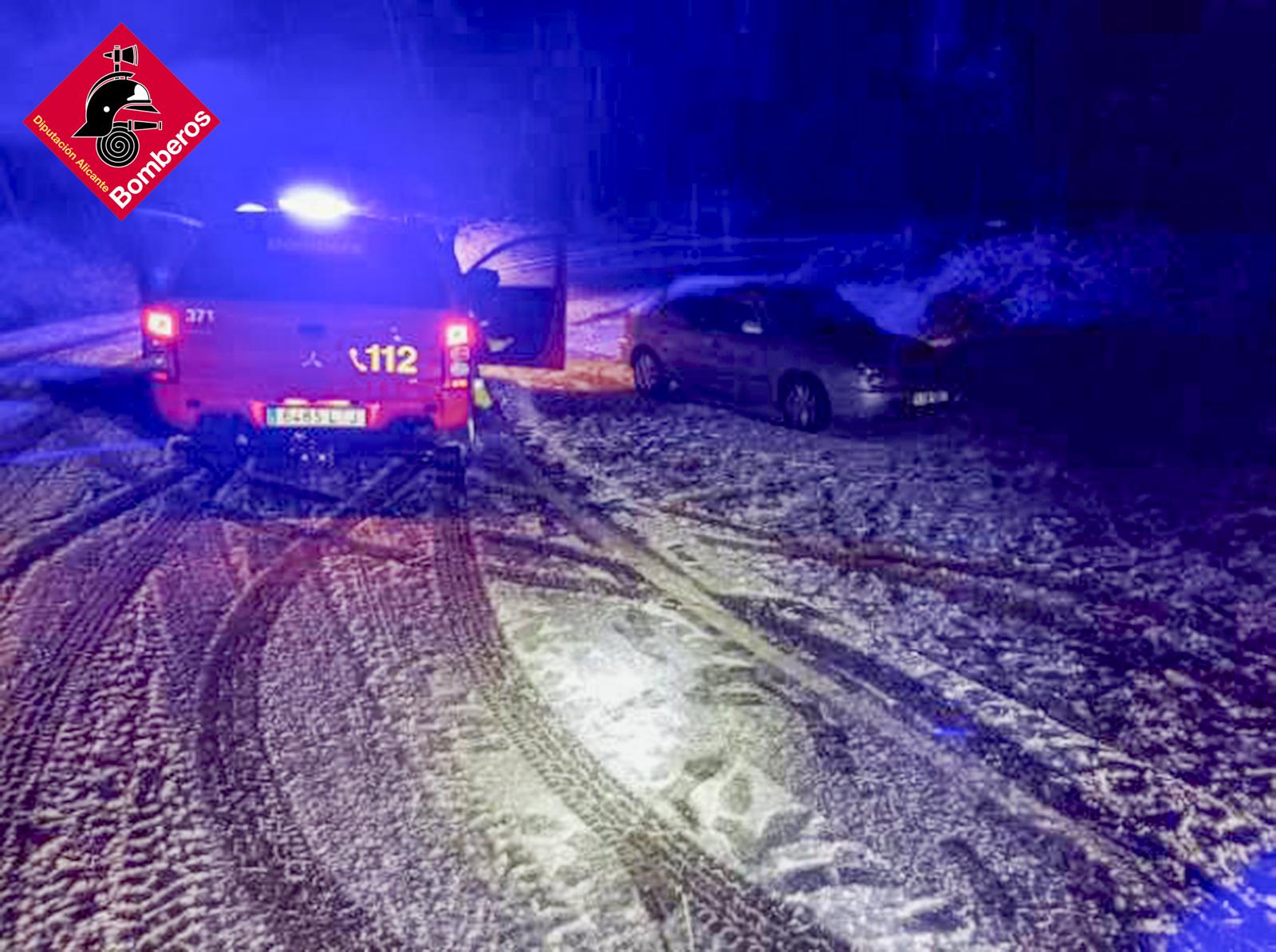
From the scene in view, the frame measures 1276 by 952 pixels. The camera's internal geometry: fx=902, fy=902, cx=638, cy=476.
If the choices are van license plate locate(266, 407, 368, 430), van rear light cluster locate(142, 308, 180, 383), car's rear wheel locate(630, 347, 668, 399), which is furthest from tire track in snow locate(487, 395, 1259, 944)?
car's rear wheel locate(630, 347, 668, 399)

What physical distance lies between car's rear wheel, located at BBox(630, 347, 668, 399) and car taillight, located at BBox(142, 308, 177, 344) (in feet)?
19.5

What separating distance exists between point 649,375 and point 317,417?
17.7ft

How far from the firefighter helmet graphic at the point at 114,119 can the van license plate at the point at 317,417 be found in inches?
827

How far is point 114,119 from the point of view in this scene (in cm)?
2381

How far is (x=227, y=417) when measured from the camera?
6941 mm

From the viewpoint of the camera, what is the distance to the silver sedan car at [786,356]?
9.40 meters

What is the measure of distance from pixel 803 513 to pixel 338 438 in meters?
3.74

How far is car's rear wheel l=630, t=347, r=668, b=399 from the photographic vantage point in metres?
11.3

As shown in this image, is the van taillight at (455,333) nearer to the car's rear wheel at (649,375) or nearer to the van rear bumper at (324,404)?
the van rear bumper at (324,404)

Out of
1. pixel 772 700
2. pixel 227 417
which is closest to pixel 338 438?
pixel 227 417

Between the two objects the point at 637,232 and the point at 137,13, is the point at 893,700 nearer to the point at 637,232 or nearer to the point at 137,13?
the point at 637,232

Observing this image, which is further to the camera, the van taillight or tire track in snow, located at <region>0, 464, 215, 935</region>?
the van taillight

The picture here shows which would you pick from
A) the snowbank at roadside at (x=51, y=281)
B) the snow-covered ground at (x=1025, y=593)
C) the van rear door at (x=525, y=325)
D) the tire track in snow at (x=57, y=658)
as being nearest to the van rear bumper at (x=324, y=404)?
the tire track in snow at (x=57, y=658)

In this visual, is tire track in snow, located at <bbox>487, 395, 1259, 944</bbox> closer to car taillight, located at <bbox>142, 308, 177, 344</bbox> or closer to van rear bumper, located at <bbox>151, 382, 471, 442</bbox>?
van rear bumper, located at <bbox>151, 382, 471, 442</bbox>
